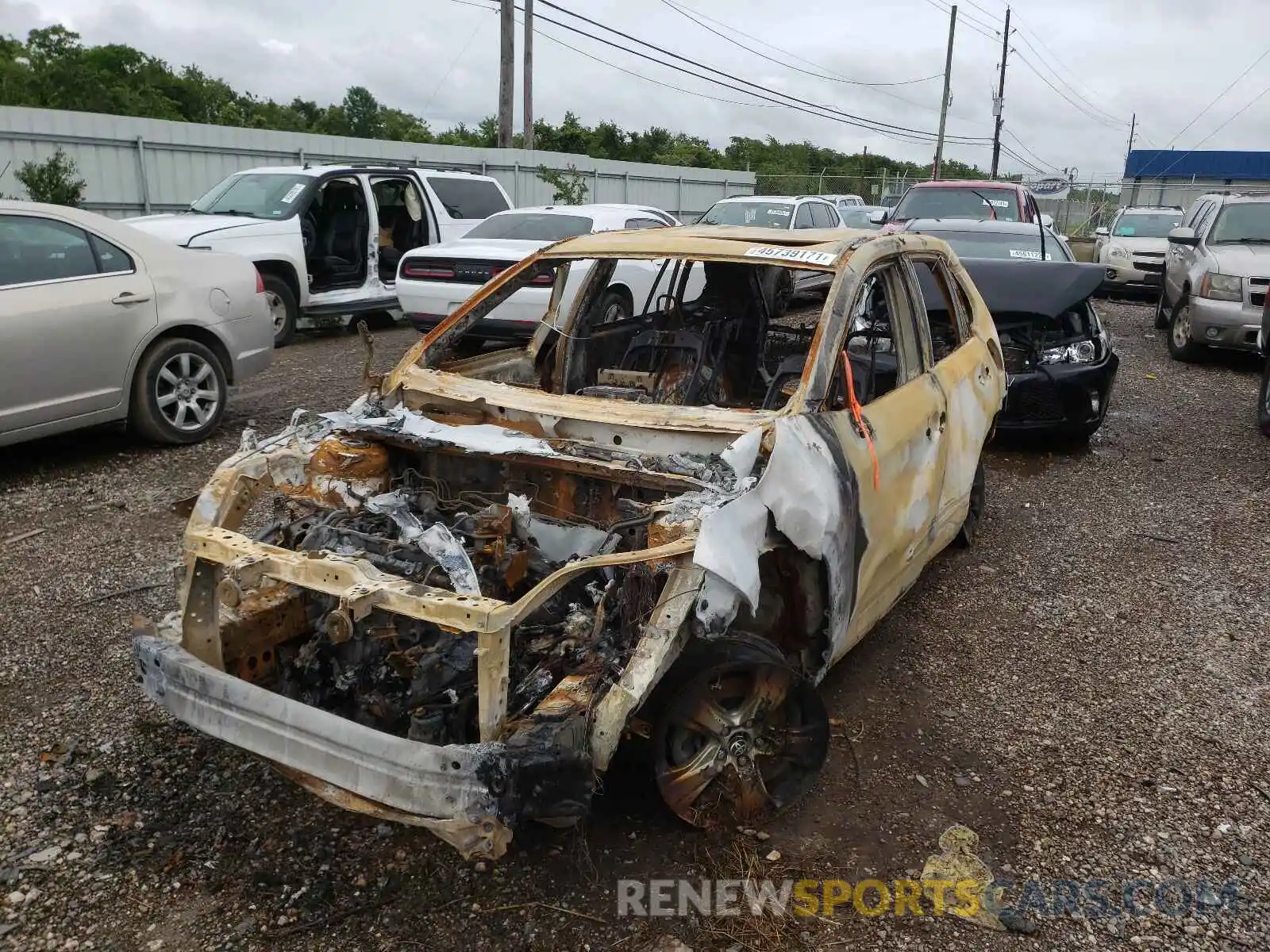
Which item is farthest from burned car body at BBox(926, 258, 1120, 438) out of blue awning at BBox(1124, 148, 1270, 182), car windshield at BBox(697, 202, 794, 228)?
blue awning at BBox(1124, 148, 1270, 182)

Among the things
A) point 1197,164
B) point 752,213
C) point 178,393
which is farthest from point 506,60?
point 1197,164

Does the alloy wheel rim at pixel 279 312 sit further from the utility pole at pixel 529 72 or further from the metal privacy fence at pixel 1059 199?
the metal privacy fence at pixel 1059 199

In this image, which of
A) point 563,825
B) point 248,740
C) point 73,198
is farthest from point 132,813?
point 73,198

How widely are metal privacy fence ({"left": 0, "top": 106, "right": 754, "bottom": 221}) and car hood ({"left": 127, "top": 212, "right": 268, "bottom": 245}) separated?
17.7 ft

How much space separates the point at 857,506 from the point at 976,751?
102 cm

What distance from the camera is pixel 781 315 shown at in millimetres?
5297

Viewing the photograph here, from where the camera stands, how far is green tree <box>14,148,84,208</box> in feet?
41.6

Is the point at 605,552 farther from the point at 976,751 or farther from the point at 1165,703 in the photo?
the point at 1165,703

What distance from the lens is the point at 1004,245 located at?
349 inches

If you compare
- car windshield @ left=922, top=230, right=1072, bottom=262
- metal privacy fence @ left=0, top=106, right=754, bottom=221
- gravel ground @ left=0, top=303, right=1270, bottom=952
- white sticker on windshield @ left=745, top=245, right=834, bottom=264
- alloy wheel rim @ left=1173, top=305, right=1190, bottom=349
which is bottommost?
gravel ground @ left=0, top=303, right=1270, bottom=952

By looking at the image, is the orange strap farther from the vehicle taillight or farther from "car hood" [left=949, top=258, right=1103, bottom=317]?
the vehicle taillight

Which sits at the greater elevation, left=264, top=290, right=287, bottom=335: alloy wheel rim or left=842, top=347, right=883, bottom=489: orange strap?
left=842, top=347, right=883, bottom=489: orange strap

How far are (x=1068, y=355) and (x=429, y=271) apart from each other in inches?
224

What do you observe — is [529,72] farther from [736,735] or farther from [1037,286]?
[736,735]
